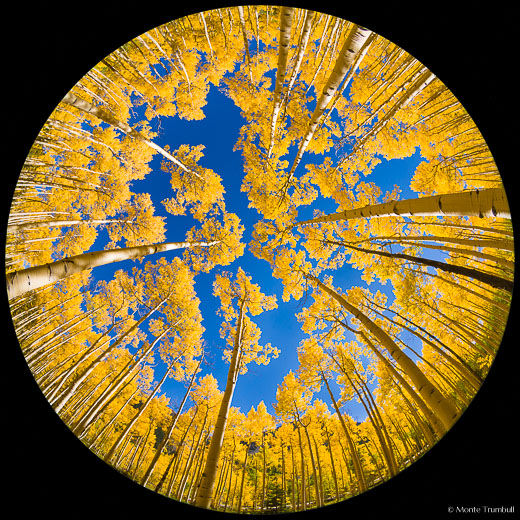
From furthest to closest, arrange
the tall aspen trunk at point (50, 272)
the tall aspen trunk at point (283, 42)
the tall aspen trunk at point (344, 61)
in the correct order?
the tall aspen trunk at point (283, 42) → the tall aspen trunk at point (344, 61) → the tall aspen trunk at point (50, 272)

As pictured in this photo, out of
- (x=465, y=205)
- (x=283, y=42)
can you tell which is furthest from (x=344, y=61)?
(x=465, y=205)

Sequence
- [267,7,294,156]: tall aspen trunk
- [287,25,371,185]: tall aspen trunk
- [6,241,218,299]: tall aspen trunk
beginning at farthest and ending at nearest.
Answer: [267,7,294,156]: tall aspen trunk
[287,25,371,185]: tall aspen trunk
[6,241,218,299]: tall aspen trunk

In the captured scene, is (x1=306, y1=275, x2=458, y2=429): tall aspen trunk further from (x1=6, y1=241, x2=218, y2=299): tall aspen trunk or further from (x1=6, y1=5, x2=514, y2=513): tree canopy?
(x1=6, y1=241, x2=218, y2=299): tall aspen trunk

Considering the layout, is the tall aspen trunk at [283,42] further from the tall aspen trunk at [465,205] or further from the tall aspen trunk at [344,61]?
the tall aspen trunk at [465,205]

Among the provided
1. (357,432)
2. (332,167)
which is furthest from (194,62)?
(357,432)

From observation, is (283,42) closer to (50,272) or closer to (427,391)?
(50,272)

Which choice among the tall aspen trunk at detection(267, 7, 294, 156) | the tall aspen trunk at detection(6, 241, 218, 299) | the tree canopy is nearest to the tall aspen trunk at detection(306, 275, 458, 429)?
the tree canopy

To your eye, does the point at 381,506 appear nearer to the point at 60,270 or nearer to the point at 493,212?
the point at 493,212

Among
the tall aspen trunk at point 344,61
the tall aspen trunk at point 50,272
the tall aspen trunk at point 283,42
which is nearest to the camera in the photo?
the tall aspen trunk at point 50,272

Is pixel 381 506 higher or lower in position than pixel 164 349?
higher

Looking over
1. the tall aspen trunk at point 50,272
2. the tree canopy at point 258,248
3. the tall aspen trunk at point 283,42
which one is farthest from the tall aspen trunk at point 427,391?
the tall aspen trunk at point 283,42

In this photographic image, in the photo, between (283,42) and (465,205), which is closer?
(465,205)
